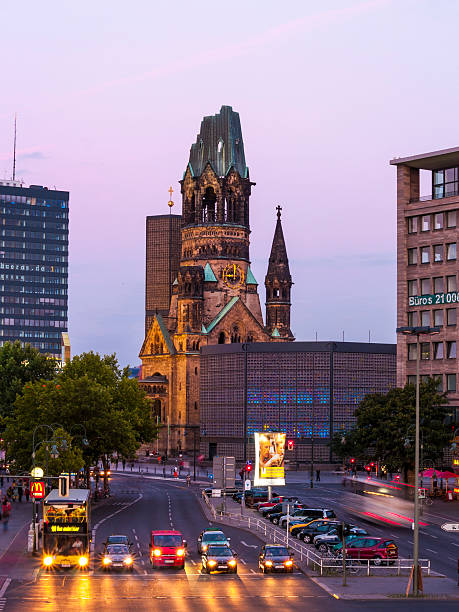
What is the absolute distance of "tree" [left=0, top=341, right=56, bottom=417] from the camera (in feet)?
510

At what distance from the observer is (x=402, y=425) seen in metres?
112

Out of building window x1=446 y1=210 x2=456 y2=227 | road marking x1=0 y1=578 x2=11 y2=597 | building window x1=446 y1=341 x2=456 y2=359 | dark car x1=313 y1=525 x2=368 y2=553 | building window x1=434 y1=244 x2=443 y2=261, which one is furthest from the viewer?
building window x1=434 y1=244 x2=443 y2=261

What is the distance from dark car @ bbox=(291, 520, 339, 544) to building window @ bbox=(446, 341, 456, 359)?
149ft

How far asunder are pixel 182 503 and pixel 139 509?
803 cm

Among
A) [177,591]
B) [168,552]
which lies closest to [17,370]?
[168,552]

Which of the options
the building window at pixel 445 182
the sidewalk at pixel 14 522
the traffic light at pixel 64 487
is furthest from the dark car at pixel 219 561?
the building window at pixel 445 182

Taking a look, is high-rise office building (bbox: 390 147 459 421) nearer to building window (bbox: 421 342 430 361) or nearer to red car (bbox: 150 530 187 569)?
building window (bbox: 421 342 430 361)

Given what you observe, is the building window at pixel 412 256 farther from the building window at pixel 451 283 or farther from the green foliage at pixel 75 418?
the green foliage at pixel 75 418

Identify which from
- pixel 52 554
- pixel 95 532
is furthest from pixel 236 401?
pixel 52 554

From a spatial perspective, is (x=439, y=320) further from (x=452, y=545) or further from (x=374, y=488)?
(x=452, y=545)

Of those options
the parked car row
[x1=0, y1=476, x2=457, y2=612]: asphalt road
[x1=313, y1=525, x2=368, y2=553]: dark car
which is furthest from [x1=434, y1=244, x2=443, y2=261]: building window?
[x1=313, y1=525, x2=368, y2=553]: dark car

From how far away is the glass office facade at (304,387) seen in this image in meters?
178

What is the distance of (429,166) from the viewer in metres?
124

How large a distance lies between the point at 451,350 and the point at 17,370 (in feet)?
207
